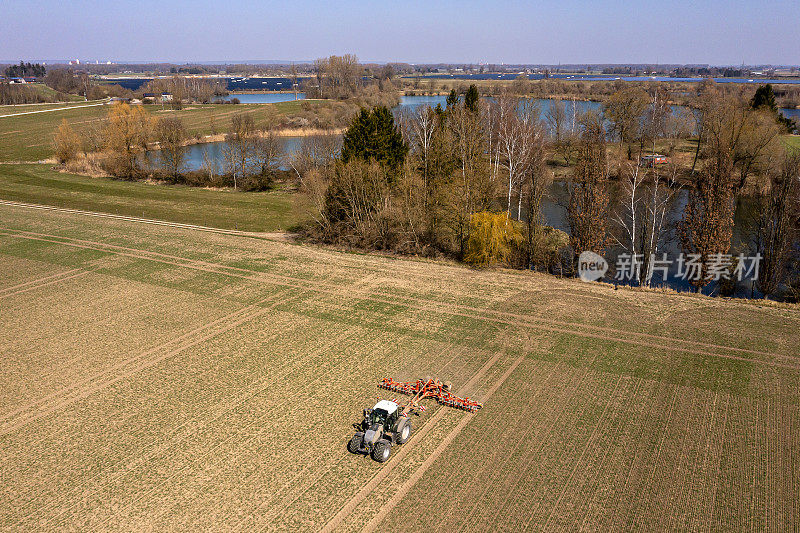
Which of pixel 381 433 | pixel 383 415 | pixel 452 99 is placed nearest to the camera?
pixel 381 433

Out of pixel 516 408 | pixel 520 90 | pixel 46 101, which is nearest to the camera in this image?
pixel 516 408

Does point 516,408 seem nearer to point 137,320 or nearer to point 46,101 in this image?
point 137,320

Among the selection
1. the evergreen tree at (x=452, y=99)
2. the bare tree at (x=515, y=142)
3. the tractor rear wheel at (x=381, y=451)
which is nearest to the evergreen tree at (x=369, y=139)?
the bare tree at (x=515, y=142)

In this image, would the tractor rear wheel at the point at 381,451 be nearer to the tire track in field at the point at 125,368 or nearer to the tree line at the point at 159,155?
the tire track in field at the point at 125,368

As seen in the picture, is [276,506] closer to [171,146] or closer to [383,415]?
[383,415]

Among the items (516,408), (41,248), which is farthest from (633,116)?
(41,248)

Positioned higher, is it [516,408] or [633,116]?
[633,116]

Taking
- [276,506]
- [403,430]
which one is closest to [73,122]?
[403,430]
